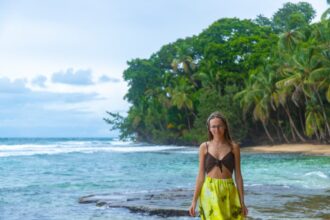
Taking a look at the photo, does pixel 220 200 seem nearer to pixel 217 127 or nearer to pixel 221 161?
pixel 221 161

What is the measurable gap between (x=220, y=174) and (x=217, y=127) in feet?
1.30

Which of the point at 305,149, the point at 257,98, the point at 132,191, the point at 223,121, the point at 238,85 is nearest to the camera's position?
the point at 223,121

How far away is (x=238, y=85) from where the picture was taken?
49.2m

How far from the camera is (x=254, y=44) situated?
48469 millimetres

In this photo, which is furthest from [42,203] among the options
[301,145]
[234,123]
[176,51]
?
[176,51]

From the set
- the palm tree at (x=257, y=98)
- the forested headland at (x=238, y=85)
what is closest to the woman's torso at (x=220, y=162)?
the forested headland at (x=238, y=85)

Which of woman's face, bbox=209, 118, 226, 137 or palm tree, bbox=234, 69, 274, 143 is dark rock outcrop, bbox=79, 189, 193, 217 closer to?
woman's face, bbox=209, 118, 226, 137

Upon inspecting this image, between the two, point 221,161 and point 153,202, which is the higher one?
point 221,161

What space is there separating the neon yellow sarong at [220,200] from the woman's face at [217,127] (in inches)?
15.3

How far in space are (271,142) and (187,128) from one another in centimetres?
1151

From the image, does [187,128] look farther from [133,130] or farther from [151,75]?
[133,130]

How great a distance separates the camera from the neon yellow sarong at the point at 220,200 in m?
4.54

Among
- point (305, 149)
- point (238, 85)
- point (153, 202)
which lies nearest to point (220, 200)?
point (153, 202)

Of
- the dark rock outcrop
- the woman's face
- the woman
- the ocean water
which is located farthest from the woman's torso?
the dark rock outcrop
